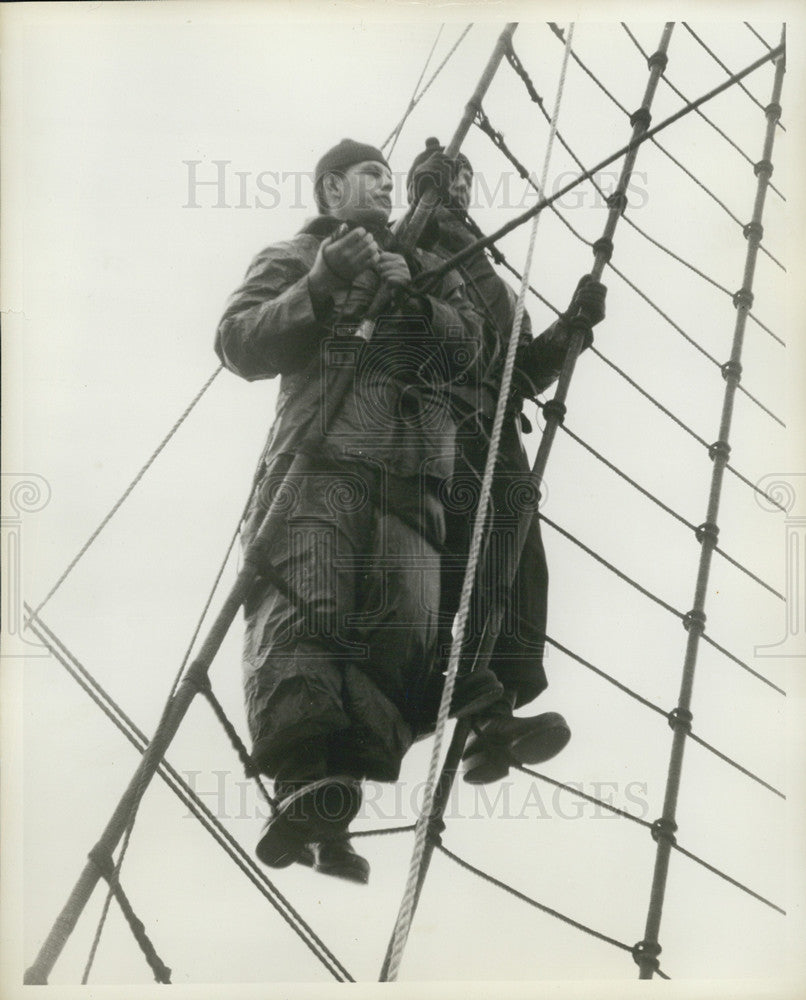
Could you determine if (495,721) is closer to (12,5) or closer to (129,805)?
(129,805)

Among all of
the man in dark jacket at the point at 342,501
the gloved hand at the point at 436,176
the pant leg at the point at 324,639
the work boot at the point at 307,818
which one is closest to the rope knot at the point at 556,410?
the man in dark jacket at the point at 342,501

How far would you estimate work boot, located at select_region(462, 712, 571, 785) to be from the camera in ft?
14.0

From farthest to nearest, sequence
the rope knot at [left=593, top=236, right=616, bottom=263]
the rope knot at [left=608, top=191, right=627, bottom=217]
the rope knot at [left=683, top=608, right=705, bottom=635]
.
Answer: the rope knot at [left=608, top=191, right=627, bottom=217]
the rope knot at [left=593, top=236, right=616, bottom=263]
the rope knot at [left=683, top=608, right=705, bottom=635]

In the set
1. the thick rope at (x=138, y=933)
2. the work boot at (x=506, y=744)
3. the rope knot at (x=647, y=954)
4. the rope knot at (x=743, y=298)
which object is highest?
the rope knot at (x=743, y=298)

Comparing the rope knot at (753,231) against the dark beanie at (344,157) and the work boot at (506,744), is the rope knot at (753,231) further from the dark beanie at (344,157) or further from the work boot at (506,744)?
the work boot at (506,744)

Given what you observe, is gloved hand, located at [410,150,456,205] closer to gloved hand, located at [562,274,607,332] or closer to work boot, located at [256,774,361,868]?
gloved hand, located at [562,274,607,332]

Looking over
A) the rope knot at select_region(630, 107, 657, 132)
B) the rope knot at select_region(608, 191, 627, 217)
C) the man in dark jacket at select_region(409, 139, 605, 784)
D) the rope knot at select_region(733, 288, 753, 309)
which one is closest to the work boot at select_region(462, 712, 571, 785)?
the man in dark jacket at select_region(409, 139, 605, 784)

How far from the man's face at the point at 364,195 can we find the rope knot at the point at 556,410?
2.31 ft

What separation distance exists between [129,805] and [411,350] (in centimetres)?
155

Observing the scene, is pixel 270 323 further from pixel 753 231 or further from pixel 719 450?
pixel 753 231

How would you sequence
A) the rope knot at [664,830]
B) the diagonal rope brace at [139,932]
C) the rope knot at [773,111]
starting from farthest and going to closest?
the rope knot at [773,111] → the rope knot at [664,830] → the diagonal rope brace at [139,932]

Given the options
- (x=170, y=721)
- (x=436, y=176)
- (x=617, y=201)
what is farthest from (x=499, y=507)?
(x=617, y=201)

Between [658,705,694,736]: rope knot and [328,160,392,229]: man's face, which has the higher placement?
[328,160,392,229]: man's face

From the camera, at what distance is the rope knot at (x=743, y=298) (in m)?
6.25
